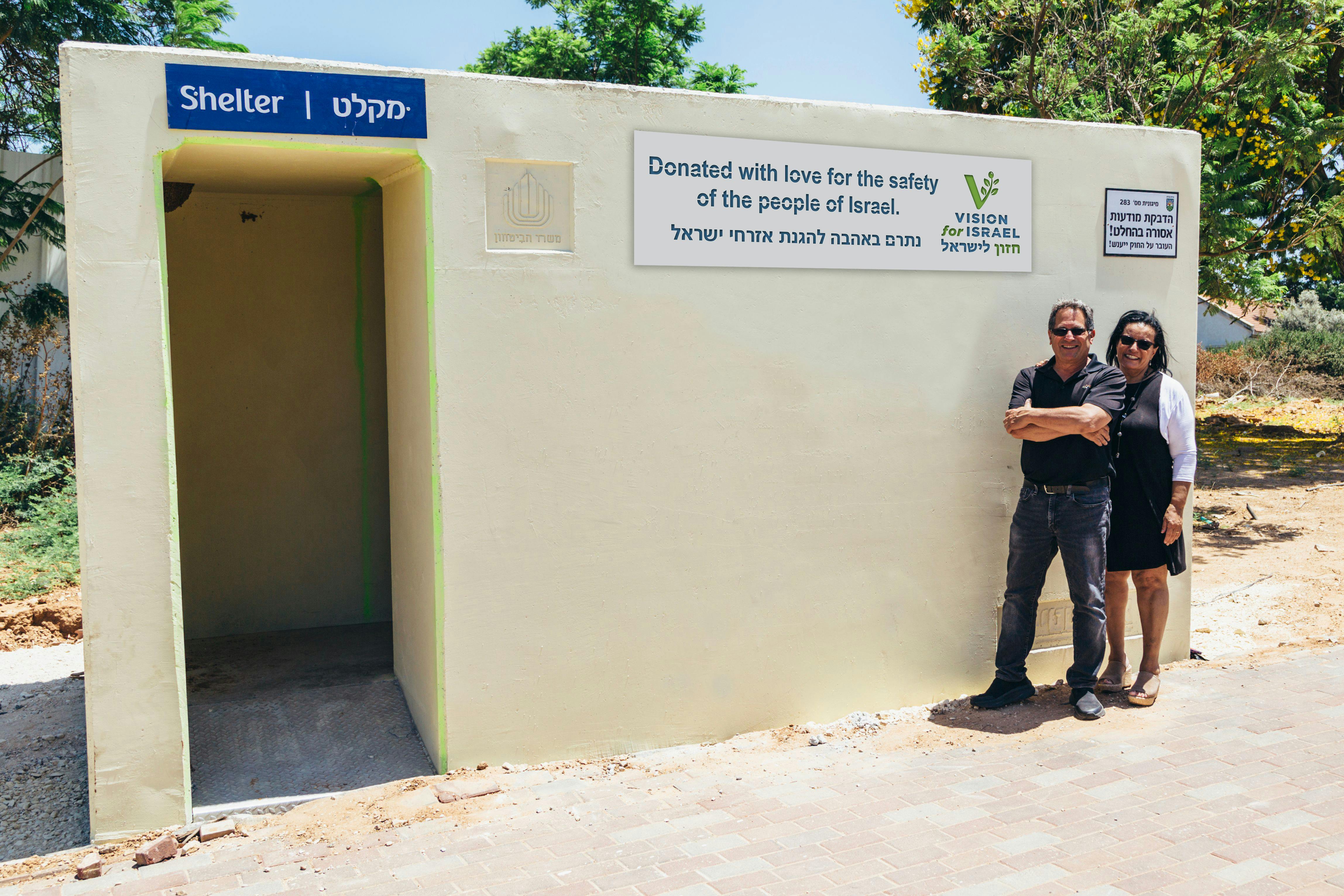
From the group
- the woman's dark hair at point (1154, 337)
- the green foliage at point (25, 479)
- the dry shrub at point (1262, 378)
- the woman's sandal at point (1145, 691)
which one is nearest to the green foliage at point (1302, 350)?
the dry shrub at point (1262, 378)

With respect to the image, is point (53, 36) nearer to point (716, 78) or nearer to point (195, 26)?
point (195, 26)

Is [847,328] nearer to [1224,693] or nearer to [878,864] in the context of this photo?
[878,864]

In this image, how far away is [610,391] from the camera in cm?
465

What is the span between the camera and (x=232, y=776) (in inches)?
178

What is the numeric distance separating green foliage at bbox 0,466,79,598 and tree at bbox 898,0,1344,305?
363 inches

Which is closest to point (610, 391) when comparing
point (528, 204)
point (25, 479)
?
point (528, 204)

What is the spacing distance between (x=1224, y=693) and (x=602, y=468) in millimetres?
3528

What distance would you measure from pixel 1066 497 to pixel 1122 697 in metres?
1.21

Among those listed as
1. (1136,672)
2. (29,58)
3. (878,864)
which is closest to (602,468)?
(878,864)

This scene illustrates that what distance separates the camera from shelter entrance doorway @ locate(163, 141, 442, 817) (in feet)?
18.0

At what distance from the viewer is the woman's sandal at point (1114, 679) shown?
5484 millimetres

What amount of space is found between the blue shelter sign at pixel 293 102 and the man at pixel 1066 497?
3129 millimetres

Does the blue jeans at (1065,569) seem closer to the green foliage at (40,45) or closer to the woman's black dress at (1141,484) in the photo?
the woman's black dress at (1141,484)

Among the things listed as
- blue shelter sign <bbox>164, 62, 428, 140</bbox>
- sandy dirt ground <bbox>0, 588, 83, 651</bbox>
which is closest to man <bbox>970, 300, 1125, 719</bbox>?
blue shelter sign <bbox>164, 62, 428, 140</bbox>
